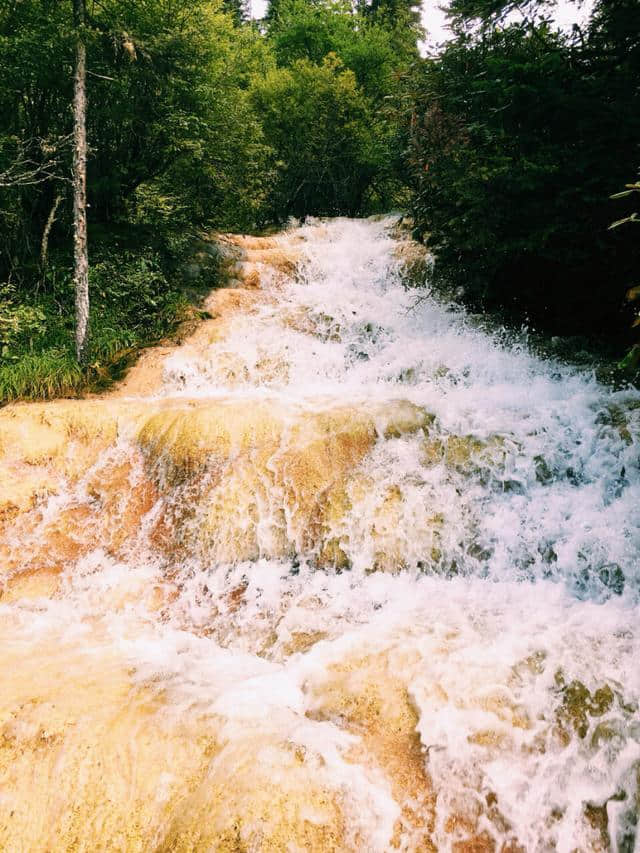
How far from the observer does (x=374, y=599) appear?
441 centimetres

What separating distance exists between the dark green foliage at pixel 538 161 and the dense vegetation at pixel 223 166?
28 millimetres

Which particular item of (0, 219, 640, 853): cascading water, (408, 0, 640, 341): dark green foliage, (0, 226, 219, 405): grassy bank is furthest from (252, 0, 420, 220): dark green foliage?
(0, 219, 640, 853): cascading water

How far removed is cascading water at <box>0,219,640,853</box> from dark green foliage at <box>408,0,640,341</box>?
4.14ft

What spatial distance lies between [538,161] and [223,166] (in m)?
8.49

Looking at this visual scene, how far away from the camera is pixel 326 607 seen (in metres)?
4.36

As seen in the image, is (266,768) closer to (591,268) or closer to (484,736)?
(484,736)

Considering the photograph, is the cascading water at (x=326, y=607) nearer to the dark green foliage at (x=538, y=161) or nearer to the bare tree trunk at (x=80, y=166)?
the dark green foliage at (x=538, y=161)

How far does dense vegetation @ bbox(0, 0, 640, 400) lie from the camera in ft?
20.4

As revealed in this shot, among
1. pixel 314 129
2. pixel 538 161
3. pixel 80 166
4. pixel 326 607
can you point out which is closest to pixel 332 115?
pixel 314 129

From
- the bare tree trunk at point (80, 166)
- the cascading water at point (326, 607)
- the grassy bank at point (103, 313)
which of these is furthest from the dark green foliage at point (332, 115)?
Answer: the cascading water at point (326, 607)

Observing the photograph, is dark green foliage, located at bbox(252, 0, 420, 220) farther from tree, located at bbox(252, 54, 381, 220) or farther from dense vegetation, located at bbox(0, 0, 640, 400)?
dense vegetation, located at bbox(0, 0, 640, 400)

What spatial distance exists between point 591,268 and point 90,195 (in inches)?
408

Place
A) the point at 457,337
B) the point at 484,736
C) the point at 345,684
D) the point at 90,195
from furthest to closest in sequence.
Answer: the point at 90,195 < the point at 457,337 < the point at 345,684 < the point at 484,736

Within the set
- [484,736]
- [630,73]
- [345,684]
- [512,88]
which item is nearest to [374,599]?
[345,684]
